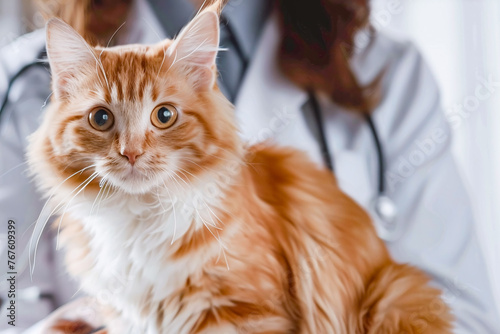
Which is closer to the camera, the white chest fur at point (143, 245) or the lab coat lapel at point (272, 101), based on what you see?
the white chest fur at point (143, 245)

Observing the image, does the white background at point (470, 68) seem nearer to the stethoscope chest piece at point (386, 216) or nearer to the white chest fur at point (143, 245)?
the stethoscope chest piece at point (386, 216)

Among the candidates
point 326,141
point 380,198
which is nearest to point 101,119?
point 326,141

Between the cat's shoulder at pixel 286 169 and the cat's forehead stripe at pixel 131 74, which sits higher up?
the cat's forehead stripe at pixel 131 74

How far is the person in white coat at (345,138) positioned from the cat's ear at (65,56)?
0.40 feet

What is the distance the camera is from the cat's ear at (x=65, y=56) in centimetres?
75

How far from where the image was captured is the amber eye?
0.72 meters

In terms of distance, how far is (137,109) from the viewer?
2.34 ft

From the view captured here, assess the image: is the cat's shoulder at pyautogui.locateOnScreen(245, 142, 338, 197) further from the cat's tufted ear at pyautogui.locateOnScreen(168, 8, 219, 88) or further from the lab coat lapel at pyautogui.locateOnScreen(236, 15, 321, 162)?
the cat's tufted ear at pyautogui.locateOnScreen(168, 8, 219, 88)

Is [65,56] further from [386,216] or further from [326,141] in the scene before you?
[386,216]

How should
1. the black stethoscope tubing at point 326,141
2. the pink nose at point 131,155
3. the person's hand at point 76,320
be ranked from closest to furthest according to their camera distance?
1. the pink nose at point 131,155
2. the person's hand at point 76,320
3. the black stethoscope tubing at point 326,141

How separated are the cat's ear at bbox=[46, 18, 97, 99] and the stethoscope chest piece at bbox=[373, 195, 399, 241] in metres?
0.67

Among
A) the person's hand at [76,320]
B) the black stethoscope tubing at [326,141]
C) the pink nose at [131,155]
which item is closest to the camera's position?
the pink nose at [131,155]

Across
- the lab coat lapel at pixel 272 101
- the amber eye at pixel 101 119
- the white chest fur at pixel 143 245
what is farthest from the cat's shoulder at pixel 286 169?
the amber eye at pixel 101 119

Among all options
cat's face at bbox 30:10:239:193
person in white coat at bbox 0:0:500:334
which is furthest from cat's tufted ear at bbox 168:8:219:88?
person in white coat at bbox 0:0:500:334
